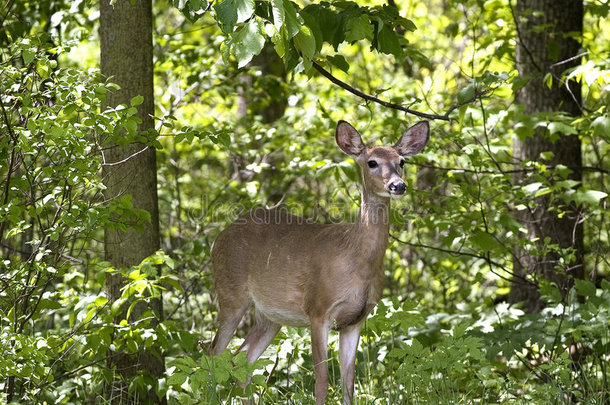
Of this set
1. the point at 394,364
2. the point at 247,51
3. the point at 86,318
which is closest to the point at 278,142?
the point at 394,364

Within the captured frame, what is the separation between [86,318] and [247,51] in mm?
2555

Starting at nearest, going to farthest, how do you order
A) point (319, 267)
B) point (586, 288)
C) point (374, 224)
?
point (374, 224), point (319, 267), point (586, 288)

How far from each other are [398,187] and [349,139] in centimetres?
86

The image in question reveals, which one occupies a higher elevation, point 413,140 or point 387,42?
point 387,42

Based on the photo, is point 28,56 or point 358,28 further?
point 358,28

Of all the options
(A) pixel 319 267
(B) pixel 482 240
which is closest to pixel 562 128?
(B) pixel 482 240

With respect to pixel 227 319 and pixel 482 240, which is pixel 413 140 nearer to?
pixel 482 240

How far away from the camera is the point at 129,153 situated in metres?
5.91

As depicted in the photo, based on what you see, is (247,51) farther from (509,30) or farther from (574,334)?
(509,30)

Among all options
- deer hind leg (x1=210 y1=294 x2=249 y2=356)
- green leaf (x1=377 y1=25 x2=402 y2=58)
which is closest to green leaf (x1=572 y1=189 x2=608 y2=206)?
green leaf (x1=377 y1=25 x2=402 y2=58)

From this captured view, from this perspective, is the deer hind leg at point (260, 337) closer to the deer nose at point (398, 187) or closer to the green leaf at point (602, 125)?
the deer nose at point (398, 187)

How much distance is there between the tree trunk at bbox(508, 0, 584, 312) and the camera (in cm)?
767

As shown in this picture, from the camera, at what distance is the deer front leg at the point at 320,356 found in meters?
5.45

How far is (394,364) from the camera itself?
6172 mm
